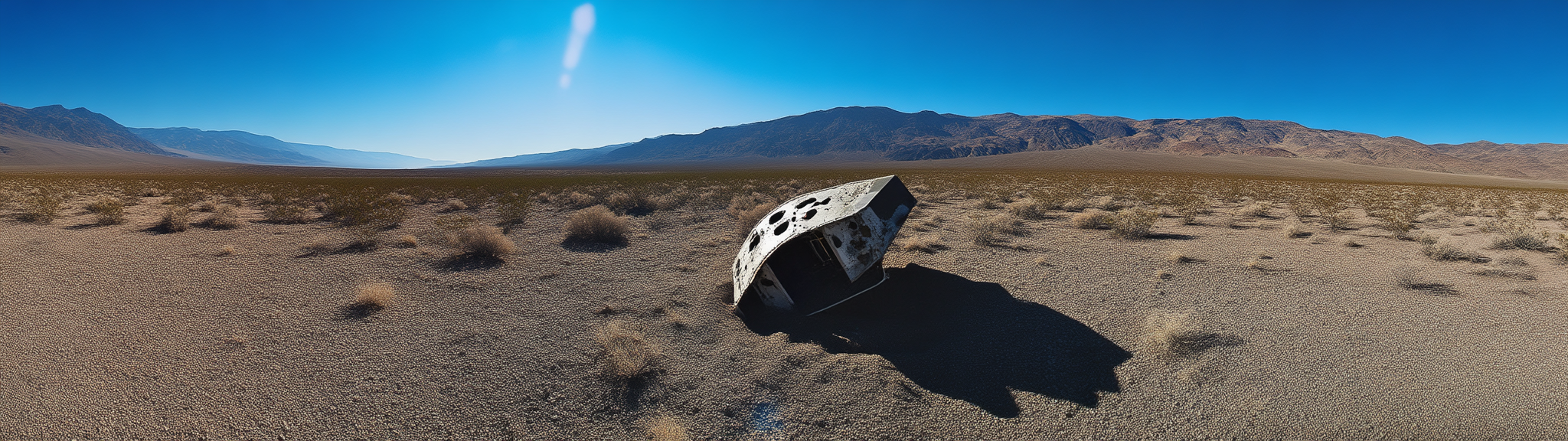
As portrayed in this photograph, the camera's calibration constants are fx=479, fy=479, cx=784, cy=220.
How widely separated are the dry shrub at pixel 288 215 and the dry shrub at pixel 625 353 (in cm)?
1515

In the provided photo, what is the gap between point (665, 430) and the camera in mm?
4191

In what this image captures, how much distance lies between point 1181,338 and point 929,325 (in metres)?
2.88

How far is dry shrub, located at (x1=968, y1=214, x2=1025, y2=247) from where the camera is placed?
11.6 m

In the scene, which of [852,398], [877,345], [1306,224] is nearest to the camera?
[852,398]

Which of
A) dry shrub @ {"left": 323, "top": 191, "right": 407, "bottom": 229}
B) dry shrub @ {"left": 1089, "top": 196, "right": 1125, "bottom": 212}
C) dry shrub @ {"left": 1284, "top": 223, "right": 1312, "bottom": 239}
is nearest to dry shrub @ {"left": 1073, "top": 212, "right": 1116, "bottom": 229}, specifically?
dry shrub @ {"left": 1284, "top": 223, "right": 1312, "bottom": 239}

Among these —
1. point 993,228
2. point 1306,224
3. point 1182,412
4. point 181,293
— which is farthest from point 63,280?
point 1306,224

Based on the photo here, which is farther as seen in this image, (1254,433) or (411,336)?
(411,336)

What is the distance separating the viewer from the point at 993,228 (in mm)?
12477

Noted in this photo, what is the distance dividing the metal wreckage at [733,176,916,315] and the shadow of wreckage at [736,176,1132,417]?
0.03 m

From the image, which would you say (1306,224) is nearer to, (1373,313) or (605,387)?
(1373,313)

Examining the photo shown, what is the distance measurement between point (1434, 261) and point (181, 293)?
72.1 feet

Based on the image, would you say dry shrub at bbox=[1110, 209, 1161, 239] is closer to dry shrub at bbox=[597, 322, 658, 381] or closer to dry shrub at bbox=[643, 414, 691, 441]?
dry shrub at bbox=[597, 322, 658, 381]

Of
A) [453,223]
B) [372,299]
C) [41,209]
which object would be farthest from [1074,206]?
[41,209]

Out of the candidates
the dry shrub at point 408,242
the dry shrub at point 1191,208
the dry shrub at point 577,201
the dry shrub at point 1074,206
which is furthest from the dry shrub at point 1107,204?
the dry shrub at point 408,242
